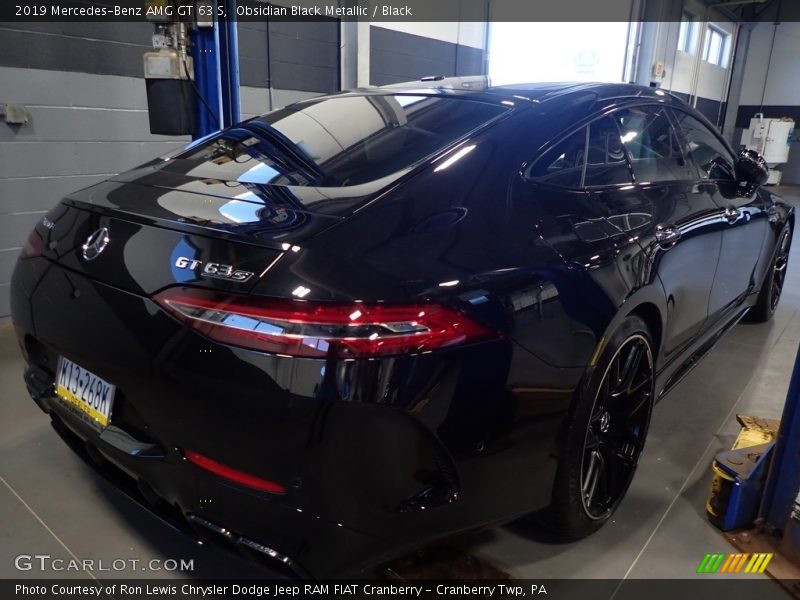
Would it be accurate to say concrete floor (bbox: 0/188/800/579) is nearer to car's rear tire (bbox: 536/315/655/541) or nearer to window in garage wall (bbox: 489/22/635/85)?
car's rear tire (bbox: 536/315/655/541)

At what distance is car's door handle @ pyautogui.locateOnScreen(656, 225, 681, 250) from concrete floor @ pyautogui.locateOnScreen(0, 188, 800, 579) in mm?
852

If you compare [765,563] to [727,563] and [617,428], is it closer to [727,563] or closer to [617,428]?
[727,563]

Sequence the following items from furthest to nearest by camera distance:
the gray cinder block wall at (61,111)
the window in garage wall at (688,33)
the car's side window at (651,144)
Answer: the window in garage wall at (688,33) < the gray cinder block wall at (61,111) < the car's side window at (651,144)

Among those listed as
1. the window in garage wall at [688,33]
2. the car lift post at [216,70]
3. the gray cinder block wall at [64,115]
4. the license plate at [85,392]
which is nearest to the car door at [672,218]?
the license plate at [85,392]

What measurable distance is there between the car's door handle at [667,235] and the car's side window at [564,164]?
34 centimetres

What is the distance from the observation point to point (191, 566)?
5.36 ft

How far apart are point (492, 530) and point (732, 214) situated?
5.48 ft

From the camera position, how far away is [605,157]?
6.03ft

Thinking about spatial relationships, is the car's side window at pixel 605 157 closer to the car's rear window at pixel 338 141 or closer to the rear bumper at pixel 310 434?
the car's rear window at pixel 338 141

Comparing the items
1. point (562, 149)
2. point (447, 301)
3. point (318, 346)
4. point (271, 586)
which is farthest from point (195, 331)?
point (562, 149)

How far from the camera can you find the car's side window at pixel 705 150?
2445 mm

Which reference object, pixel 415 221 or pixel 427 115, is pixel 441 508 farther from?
pixel 427 115

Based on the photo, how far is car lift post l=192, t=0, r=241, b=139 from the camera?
306cm

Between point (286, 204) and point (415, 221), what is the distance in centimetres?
30
